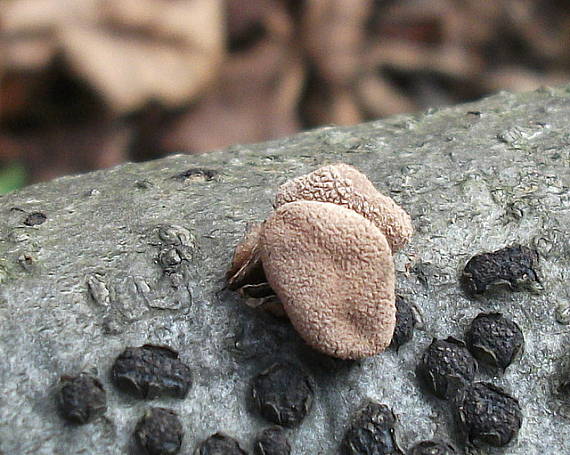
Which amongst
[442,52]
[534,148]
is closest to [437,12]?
[442,52]

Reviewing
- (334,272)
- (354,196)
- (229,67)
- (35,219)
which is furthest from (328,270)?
(229,67)

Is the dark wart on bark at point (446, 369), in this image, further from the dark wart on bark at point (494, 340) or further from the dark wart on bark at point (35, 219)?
the dark wart on bark at point (35, 219)

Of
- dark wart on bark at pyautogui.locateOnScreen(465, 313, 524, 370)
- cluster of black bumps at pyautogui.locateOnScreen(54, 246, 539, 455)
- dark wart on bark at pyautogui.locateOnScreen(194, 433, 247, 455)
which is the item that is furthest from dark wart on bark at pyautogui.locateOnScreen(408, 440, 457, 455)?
dark wart on bark at pyautogui.locateOnScreen(194, 433, 247, 455)

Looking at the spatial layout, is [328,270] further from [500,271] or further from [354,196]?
[500,271]

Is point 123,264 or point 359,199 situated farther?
point 123,264

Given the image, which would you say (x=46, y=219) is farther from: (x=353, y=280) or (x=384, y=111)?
(x=384, y=111)

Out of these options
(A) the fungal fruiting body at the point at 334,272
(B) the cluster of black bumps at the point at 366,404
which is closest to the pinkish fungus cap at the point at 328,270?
(A) the fungal fruiting body at the point at 334,272

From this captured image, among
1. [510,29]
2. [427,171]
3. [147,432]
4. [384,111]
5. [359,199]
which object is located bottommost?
[384,111]
